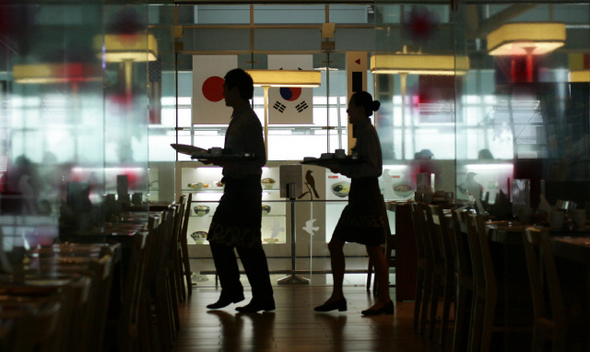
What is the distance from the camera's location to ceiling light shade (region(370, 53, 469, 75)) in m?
6.74

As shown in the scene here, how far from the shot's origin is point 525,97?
5848 millimetres

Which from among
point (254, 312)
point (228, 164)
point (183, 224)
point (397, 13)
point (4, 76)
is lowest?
point (254, 312)

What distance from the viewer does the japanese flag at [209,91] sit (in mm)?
9930

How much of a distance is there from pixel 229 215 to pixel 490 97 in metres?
2.83

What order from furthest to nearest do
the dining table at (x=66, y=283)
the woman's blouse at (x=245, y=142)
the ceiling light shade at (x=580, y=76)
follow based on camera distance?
1. the ceiling light shade at (x=580, y=76)
2. the woman's blouse at (x=245, y=142)
3. the dining table at (x=66, y=283)

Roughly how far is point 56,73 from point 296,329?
2.34 m

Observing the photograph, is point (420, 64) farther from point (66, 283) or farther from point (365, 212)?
point (66, 283)

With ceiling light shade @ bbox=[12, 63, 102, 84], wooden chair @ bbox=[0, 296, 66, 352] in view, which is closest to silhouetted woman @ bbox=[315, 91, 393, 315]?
ceiling light shade @ bbox=[12, 63, 102, 84]

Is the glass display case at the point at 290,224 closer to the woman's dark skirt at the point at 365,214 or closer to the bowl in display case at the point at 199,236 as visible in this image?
the bowl in display case at the point at 199,236

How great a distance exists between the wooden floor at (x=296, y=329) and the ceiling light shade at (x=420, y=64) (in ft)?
8.46

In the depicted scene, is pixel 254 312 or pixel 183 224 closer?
pixel 254 312

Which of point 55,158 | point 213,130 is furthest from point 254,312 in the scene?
point 213,130

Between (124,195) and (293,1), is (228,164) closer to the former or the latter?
(124,195)

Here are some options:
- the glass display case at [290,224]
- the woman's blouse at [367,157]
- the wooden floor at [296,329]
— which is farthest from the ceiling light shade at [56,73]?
the glass display case at [290,224]
